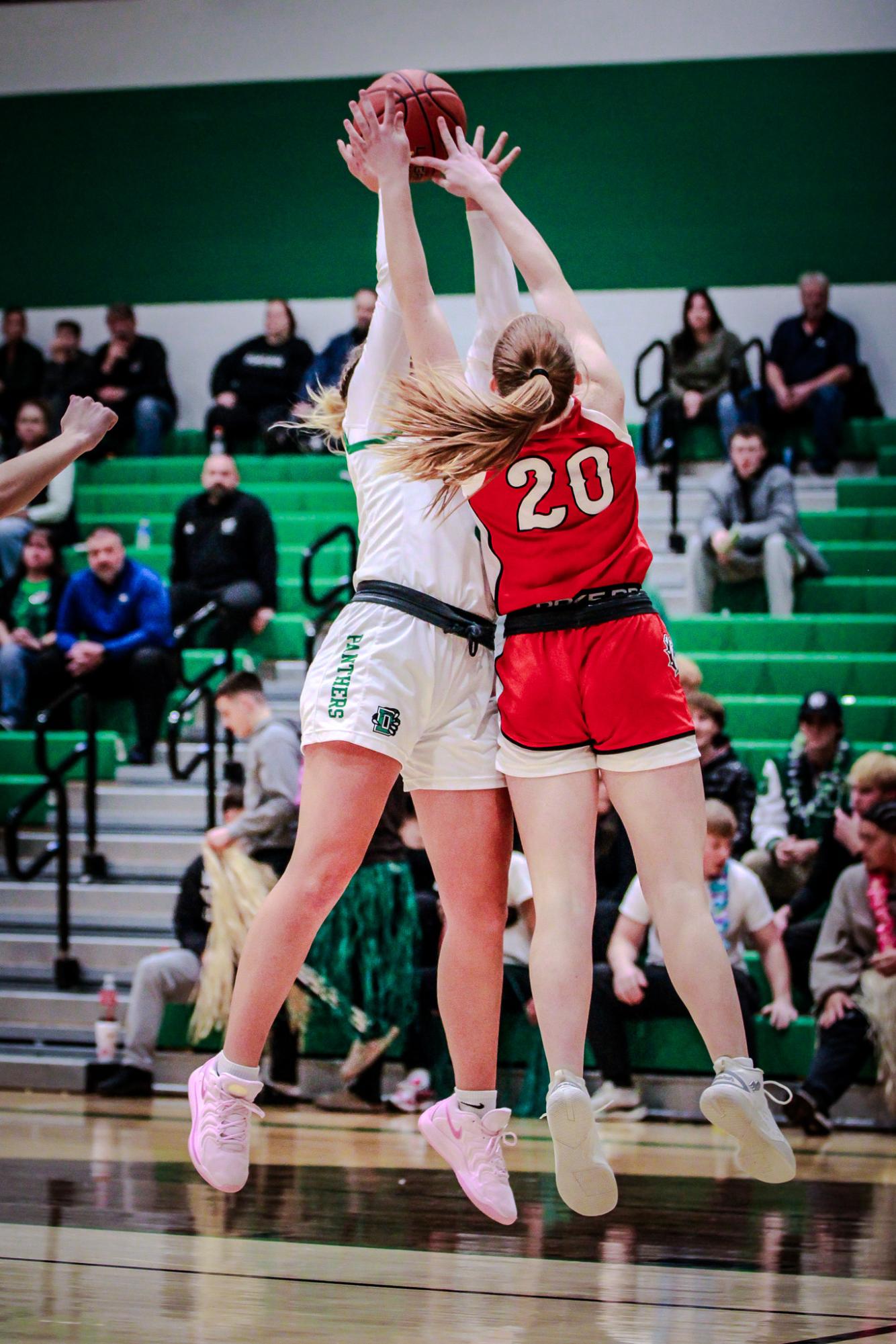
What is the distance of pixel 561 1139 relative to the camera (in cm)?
291

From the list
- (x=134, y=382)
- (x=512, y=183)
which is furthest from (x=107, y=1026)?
(x=512, y=183)

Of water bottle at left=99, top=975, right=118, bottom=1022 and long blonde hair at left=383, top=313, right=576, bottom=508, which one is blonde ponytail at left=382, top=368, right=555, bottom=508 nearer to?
long blonde hair at left=383, top=313, right=576, bottom=508

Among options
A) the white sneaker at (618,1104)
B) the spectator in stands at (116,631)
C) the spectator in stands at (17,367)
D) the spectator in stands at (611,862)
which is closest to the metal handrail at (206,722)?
the spectator in stands at (116,631)

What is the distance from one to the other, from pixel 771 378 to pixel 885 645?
2271mm

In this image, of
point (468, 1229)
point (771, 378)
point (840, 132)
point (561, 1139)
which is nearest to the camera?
point (561, 1139)

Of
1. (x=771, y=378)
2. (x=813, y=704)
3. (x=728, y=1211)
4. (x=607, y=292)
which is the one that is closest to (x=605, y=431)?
(x=728, y=1211)

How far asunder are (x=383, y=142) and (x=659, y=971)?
3.48m

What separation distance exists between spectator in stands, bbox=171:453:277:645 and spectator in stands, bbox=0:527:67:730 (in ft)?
2.09

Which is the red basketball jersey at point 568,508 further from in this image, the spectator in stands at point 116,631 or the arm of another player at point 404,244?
the spectator in stands at point 116,631

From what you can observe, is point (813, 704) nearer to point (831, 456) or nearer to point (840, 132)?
point (831, 456)

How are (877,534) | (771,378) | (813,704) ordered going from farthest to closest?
(771,378)
(877,534)
(813,704)

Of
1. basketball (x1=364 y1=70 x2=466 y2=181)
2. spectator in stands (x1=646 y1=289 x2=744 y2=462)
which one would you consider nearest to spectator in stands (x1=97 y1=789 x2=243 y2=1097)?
basketball (x1=364 y1=70 x2=466 y2=181)

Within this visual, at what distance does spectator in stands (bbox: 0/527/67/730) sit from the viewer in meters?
8.00

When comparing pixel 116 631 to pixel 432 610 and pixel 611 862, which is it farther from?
pixel 432 610
